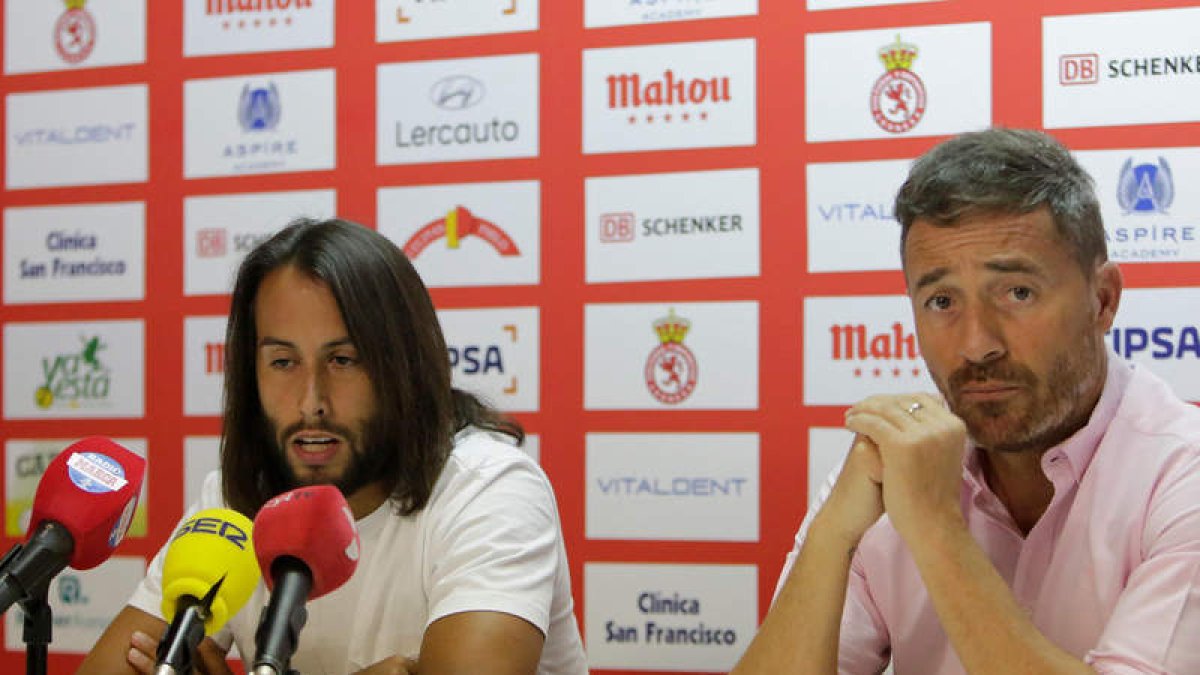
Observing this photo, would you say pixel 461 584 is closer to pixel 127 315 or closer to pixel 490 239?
pixel 490 239

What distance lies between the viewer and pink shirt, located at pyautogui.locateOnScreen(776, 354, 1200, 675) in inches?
56.9

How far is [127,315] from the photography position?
321cm

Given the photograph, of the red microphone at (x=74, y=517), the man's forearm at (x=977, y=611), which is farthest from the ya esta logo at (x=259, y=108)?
the man's forearm at (x=977, y=611)

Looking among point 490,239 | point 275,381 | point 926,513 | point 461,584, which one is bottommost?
point 461,584

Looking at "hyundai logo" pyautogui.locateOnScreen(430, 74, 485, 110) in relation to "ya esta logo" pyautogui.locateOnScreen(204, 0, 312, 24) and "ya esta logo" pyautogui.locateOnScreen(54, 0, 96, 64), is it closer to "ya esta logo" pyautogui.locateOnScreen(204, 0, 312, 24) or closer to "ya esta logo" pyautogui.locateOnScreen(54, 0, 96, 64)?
"ya esta logo" pyautogui.locateOnScreen(204, 0, 312, 24)

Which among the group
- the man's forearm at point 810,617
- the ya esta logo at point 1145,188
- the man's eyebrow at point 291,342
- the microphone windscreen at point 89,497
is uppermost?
the ya esta logo at point 1145,188

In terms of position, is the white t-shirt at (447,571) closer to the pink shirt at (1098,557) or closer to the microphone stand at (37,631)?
the pink shirt at (1098,557)

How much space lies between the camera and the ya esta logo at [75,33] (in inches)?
129

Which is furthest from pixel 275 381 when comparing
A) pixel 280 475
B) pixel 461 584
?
pixel 461 584

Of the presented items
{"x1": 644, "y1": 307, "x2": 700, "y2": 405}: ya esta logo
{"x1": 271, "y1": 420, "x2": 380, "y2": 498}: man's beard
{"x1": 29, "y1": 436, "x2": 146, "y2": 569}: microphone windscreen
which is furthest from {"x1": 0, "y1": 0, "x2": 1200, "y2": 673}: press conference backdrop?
{"x1": 29, "y1": 436, "x2": 146, "y2": 569}: microphone windscreen

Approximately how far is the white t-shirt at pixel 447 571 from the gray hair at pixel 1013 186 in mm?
789

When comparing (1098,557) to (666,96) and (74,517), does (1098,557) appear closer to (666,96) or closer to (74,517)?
(74,517)

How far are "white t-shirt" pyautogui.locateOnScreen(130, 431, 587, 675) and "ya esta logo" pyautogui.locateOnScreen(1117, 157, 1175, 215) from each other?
57.3 inches

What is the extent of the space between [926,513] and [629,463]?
51.9 inches
